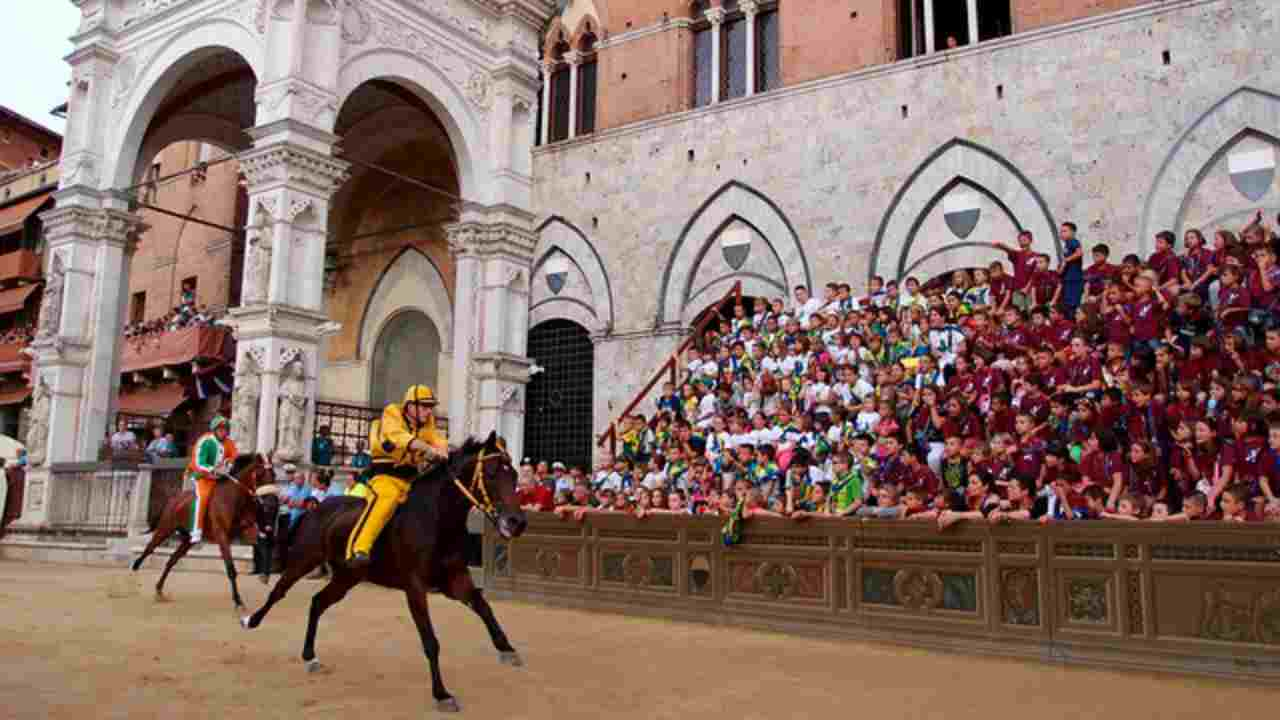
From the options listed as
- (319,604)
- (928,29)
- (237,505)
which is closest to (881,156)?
(928,29)

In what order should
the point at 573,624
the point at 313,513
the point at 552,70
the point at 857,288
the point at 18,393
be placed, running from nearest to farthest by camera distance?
1. the point at 313,513
2. the point at 573,624
3. the point at 857,288
4. the point at 552,70
5. the point at 18,393

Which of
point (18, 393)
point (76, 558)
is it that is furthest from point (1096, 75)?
point (18, 393)

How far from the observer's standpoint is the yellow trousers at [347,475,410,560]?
734 centimetres

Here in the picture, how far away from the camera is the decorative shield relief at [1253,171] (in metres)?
15.9

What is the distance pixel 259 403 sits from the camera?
15.6 metres

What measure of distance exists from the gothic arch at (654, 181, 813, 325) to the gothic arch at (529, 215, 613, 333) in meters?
1.69

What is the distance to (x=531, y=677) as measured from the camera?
7176 mm

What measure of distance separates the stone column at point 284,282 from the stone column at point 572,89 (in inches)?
366

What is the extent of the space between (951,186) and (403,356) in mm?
14805

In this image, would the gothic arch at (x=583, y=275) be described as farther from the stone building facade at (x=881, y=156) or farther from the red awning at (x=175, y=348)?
the red awning at (x=175, y=348)

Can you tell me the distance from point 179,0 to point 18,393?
64.5ft

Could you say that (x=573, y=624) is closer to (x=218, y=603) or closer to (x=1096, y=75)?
(x=218, y=603)


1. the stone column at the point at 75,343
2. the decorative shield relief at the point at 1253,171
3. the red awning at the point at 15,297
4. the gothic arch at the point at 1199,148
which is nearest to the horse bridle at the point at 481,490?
the gothic arch at the point at 1199,148

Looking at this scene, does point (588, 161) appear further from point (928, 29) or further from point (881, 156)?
point (928, 29)
